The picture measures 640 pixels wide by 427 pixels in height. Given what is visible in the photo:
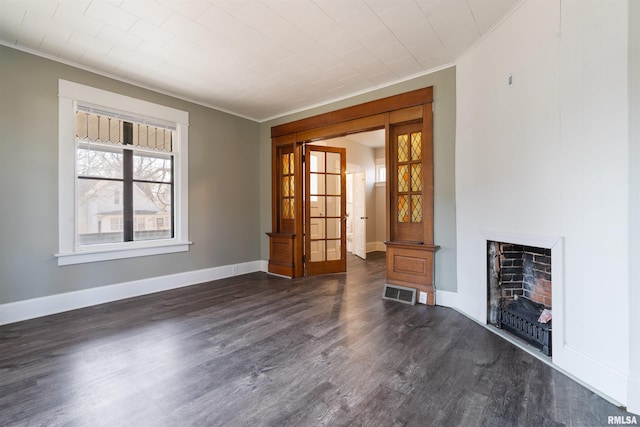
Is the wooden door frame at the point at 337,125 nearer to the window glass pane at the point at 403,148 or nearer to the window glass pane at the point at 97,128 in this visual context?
the window glass pane at the point at 403,148

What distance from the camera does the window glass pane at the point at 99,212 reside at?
332 centimetres

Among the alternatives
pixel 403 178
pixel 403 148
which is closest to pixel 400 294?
pixel 403 178

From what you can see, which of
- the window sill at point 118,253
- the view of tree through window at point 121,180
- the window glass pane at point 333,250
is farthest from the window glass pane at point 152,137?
the window glass pane at point 333,250

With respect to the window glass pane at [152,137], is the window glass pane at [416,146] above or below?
below

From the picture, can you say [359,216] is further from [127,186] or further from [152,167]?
[127,186]

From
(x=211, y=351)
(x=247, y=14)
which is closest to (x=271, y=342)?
(x=211, y=351)

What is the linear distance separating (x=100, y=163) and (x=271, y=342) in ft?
10.1

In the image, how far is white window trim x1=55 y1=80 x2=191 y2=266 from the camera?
3098 mm

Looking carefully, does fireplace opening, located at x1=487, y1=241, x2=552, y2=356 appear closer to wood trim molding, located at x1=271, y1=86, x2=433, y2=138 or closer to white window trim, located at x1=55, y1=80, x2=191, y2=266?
wood trim molding, located at x1=271, y1=86, x2=433, y2=138

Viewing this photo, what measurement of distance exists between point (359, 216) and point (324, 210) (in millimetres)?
2037

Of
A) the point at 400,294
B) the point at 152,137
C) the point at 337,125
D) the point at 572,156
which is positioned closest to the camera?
the point at 572,156

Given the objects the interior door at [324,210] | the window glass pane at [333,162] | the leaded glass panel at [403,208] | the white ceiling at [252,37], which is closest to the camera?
the white ceiling at [252,37]

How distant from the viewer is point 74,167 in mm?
3188

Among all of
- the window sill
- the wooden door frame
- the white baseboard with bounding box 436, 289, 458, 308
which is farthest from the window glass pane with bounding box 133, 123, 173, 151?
the white baseboard with bounding box 436, 289, 458, 308
